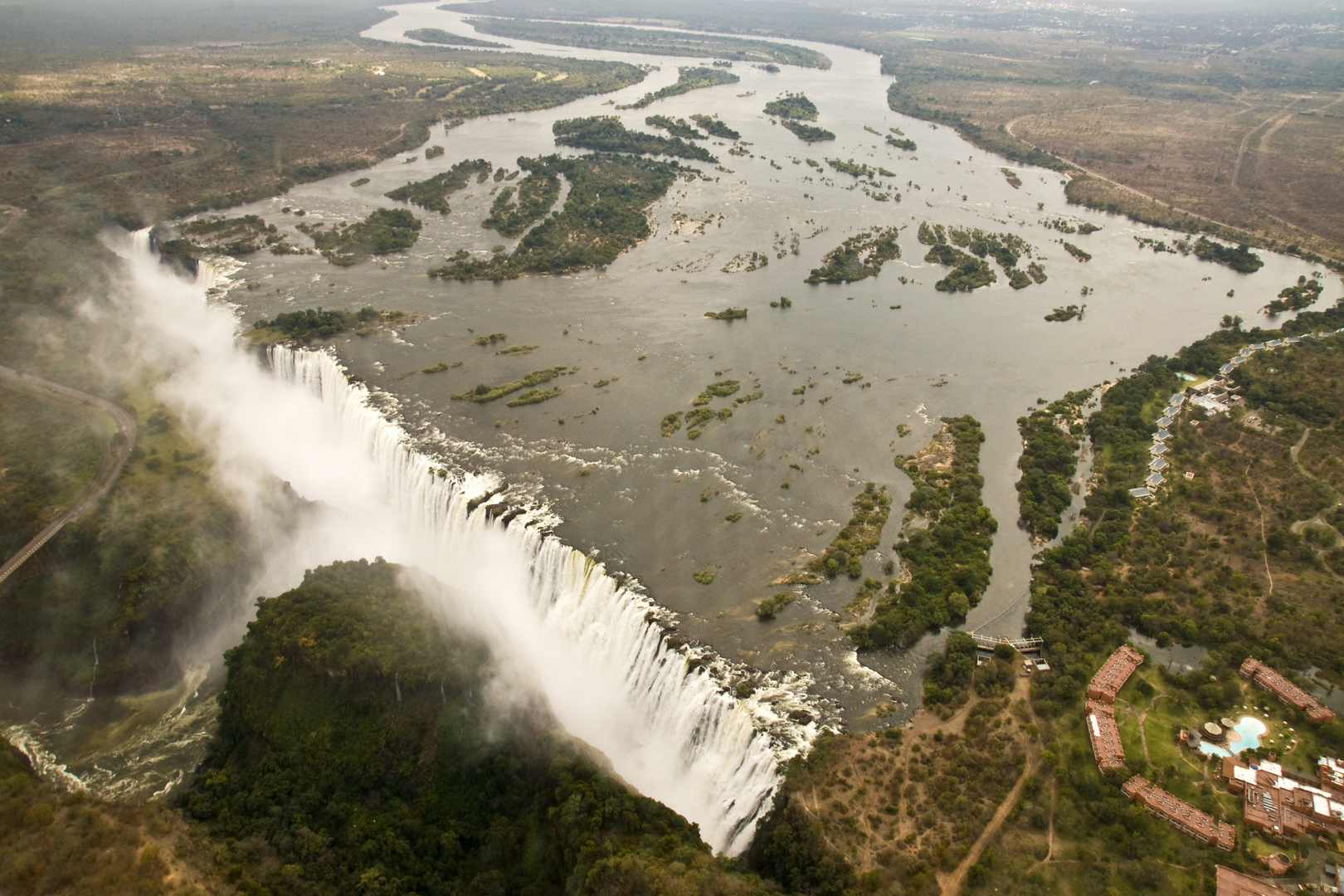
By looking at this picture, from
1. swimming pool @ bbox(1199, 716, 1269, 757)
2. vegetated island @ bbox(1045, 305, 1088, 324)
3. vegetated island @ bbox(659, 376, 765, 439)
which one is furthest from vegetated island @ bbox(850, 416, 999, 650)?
vegetated island @ bbox(1045, 305, 1088, 324)

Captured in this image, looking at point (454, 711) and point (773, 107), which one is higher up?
point (773, 107)

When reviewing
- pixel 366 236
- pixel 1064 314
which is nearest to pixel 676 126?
pixel 366 236

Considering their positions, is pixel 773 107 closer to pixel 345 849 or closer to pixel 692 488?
pixel 692 488

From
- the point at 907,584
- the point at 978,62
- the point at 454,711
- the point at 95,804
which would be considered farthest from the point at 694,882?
the point at 978,62

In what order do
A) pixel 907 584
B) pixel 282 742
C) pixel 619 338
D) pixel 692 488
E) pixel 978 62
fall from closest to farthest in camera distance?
pixel 282 742 < pixel 907 584 < pixel 692 488 < pixel 619 338 < pixel 978 62

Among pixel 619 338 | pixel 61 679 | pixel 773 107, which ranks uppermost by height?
pixel 773 107

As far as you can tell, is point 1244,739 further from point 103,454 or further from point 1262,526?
point 103,454
